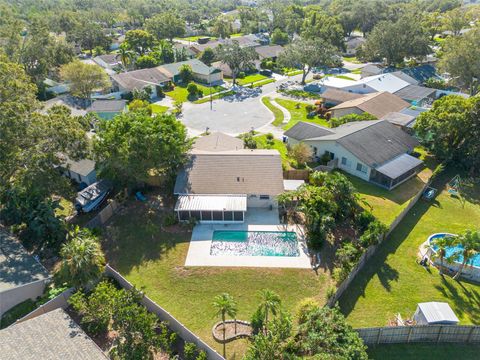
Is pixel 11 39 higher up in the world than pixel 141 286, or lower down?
higher up

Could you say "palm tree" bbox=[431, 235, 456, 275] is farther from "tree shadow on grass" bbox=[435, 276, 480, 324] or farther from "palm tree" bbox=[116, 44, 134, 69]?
"palm tree" bbox=[116, 44, 134, 69]

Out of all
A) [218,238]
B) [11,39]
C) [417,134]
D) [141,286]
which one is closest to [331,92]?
[417,134]

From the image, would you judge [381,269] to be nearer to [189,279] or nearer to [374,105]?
[189,279]

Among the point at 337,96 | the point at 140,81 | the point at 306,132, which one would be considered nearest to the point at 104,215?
the point at 306,132

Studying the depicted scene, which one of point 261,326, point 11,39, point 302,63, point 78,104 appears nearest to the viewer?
point 261,326

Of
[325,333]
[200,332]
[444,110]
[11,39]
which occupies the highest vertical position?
[11,39]

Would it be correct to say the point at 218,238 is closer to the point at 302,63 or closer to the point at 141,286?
the point at 141,286
